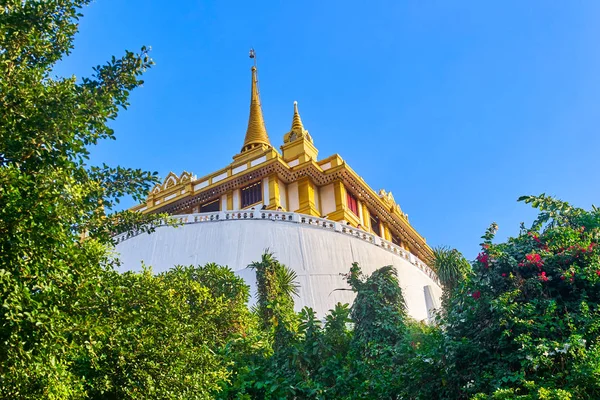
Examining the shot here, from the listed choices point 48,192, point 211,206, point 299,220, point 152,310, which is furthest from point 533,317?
point 211,206

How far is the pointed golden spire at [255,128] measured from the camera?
39.0 metres

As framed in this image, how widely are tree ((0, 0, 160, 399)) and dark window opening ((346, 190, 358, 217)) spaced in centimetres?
2281

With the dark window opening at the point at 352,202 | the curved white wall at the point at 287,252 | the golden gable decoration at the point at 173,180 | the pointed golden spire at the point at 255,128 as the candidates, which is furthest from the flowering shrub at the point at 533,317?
the pointed golden spire at the point at 255,128

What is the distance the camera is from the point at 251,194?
1310 inches

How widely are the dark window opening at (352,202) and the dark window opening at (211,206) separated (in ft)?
19.5

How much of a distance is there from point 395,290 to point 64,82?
368 inches

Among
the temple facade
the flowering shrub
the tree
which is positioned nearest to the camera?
the tree

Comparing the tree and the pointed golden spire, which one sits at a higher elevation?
the pointed golden spire

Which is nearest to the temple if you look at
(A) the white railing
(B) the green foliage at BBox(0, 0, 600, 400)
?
(A) the white railing

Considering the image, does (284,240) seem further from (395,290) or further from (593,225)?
(593,225)

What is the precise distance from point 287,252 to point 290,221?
146cm

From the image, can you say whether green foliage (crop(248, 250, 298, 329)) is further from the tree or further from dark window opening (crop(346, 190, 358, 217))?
dark window opening (crop(346, 190, 358, 217))

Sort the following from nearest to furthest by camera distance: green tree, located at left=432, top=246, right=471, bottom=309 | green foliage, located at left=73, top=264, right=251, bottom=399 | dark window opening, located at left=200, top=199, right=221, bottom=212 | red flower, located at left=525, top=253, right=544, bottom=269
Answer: green foliage, located at left=73, top=264, right=251, bottom=399 < red flower, located at left=525, top=253, right=544, bottom=269 < green tree, located at left=432, top=246, right=471, bottom=309 < dark window opening, located at left=200, top=199, right=221, bottom=212

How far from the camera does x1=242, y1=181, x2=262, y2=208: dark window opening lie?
32.9 m
